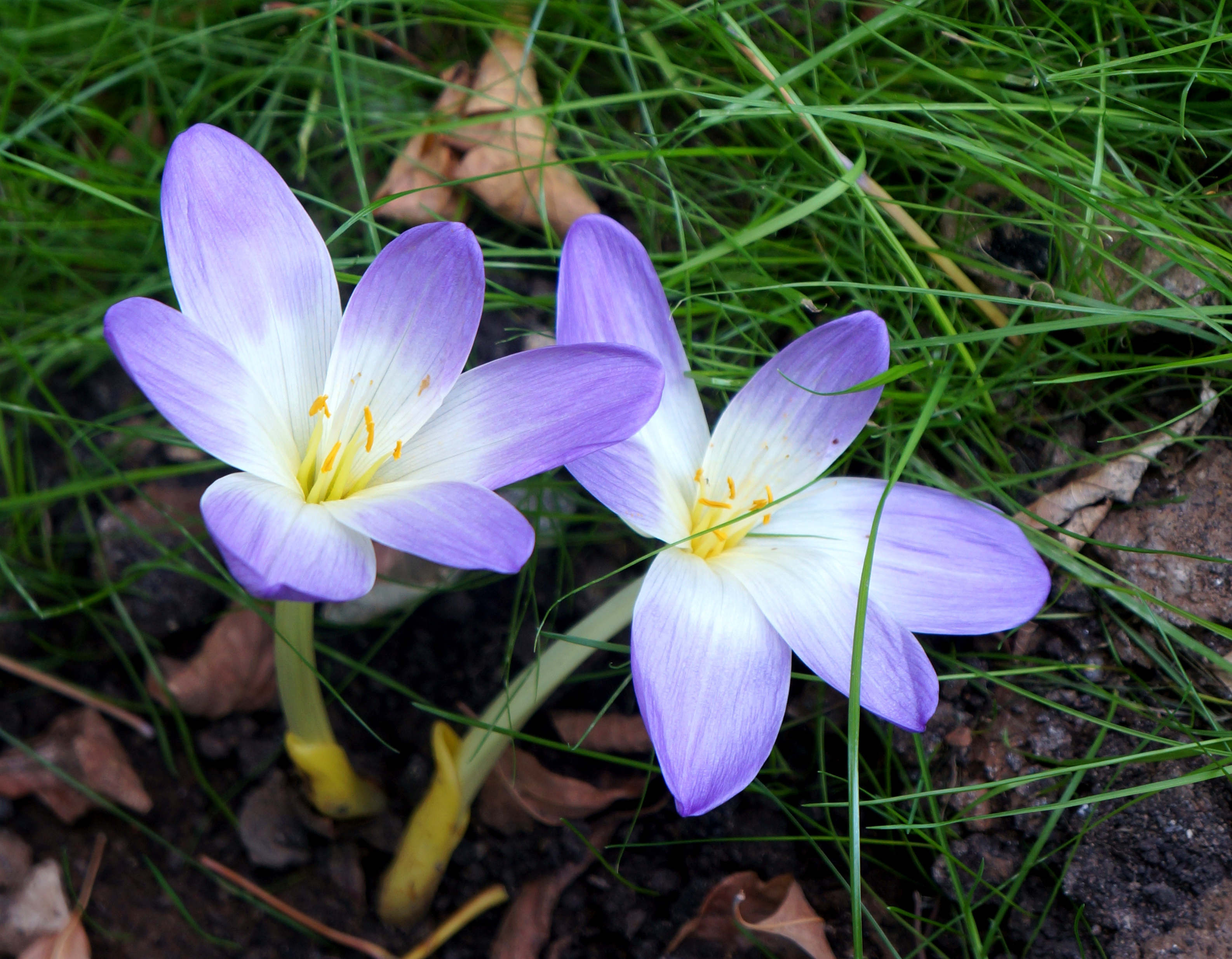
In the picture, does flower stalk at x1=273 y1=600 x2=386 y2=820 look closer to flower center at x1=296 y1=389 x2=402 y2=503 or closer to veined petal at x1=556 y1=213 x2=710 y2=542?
flower center at x1=296 y1=389 x2=402 y2=503

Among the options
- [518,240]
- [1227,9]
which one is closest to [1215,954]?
[1227,9]

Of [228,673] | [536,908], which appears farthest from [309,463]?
[536,908]

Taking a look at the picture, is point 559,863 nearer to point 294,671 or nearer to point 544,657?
point 544,657

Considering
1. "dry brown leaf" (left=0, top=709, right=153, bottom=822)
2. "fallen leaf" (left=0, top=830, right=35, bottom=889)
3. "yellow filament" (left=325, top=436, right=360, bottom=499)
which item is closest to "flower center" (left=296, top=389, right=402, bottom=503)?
"yellow filament" (left=325, top=436, right=360, bottom=499)

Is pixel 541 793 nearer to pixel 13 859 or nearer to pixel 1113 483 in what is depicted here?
pixel 13 859

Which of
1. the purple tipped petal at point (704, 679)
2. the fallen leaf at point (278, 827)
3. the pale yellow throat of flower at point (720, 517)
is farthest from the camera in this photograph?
the fallen leaf at point (278, 827)

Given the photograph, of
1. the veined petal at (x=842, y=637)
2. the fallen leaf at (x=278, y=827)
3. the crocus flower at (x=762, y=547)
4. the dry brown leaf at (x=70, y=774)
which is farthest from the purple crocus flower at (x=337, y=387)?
the dry brown leaf at (x=70, y=774)

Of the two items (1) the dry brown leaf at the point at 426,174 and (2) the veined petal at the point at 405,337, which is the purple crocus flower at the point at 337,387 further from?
(1) the dry brown leaf at the point at 426,174
